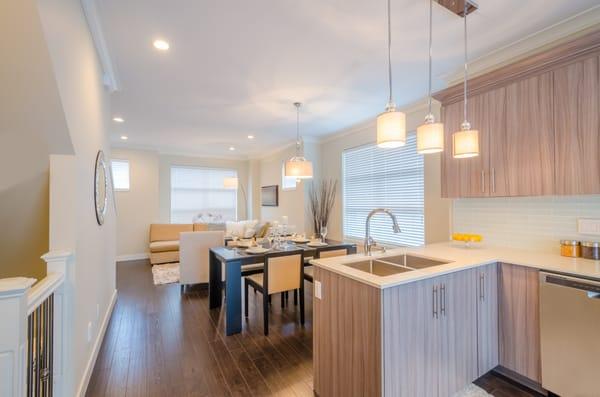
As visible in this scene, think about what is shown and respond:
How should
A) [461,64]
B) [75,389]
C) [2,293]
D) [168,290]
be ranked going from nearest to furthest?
[2,293] → [75,389] → [461,64] → [168,290]

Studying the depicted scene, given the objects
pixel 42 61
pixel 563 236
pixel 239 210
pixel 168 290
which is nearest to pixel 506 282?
pixel 563 236

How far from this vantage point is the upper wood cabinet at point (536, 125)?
1867mm

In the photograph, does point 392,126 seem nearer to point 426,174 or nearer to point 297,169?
point 297,169

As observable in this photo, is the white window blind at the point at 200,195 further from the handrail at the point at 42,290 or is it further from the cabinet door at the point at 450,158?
the cabinet door at the point at 450,158

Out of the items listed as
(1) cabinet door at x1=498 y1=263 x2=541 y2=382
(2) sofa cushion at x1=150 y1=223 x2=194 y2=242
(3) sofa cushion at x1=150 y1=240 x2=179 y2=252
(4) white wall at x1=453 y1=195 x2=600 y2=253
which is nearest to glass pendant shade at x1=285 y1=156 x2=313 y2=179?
(4) white wall at x1=453 y1=195 x2=600 y2=253

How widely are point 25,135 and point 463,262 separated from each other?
120 inches

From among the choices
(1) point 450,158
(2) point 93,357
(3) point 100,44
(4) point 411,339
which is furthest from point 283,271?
(3) point 100,44

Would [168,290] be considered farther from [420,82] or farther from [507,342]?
[420,82]

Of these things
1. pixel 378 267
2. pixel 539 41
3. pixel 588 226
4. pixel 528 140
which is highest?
pixel 539 41

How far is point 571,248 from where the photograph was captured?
2.07 metres

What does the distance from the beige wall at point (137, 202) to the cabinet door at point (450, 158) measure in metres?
6.25

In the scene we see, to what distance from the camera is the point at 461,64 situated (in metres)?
2.75

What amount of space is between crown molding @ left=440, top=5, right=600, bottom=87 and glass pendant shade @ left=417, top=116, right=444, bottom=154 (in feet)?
4.64

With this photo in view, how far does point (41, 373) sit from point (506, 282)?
3.02 m
